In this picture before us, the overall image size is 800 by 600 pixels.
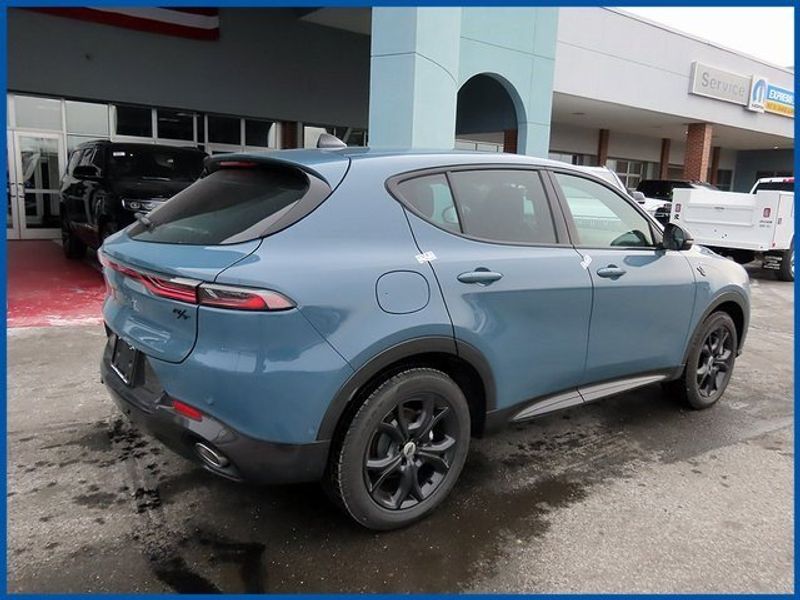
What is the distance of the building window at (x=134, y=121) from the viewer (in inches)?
531

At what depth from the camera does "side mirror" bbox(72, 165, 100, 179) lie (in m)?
9.00

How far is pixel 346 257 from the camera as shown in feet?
8.47

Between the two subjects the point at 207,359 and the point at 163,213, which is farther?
the point at 163,213

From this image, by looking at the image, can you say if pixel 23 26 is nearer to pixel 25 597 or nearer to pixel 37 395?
pixel 37 395

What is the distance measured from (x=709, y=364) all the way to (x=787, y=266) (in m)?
8.73

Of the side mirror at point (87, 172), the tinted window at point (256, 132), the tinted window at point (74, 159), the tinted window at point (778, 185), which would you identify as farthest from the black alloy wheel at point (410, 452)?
the tinted window at point (778, 185)

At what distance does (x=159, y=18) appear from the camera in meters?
13.0

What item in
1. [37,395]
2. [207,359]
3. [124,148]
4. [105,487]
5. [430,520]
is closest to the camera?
[207,359]

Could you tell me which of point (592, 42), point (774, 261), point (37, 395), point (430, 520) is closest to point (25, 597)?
point (430, 520)

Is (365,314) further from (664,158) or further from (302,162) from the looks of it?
(664,158)

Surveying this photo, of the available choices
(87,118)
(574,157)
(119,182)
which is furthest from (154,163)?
(574,157)

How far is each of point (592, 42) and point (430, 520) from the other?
1537 centimetres

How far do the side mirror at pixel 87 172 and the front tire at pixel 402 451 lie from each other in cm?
778

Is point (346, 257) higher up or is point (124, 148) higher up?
point (124, 148)
